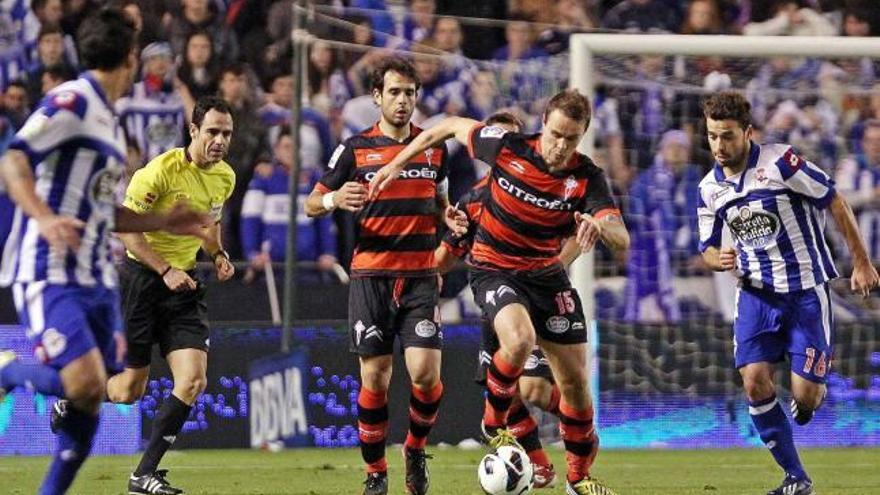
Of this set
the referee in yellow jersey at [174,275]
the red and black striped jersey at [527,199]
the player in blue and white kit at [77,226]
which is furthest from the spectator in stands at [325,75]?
the player in blue and white kit at [77,226]

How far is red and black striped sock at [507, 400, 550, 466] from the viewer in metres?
10.7

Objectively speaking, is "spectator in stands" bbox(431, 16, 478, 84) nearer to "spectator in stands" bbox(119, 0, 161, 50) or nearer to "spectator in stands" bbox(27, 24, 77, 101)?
"spectator in stands" bbox(119, 0, 161, 50)

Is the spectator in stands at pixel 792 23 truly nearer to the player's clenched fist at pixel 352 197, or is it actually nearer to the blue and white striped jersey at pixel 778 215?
the blue and white striped jersey at pixel 778 215

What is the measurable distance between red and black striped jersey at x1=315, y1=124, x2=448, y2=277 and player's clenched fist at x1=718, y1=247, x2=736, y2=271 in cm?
160

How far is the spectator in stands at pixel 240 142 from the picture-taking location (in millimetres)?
15359

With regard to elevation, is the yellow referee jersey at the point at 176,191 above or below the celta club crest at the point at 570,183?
below

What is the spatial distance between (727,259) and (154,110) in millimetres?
7255

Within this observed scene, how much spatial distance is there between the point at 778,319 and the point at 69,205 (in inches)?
160

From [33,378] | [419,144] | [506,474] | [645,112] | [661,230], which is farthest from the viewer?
[645,112]

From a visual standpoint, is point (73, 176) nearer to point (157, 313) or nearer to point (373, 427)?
point (373, 427)

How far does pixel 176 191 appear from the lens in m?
10.4

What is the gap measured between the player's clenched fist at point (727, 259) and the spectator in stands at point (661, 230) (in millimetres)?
5226

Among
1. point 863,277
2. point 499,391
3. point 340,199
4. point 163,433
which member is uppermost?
point 340,199

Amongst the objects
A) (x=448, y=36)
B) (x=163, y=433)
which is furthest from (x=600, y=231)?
(x=448, y=36)
